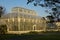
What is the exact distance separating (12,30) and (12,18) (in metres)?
4.60

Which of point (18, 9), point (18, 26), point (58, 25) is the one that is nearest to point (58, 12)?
point (18, 26)

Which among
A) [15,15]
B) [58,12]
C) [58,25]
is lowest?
[58,25]

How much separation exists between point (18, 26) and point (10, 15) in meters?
9.01

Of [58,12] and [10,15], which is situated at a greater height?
[58,12]

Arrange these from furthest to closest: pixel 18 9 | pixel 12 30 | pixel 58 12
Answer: pixel 18 9 < pixel 12 30 < pixel 58 12

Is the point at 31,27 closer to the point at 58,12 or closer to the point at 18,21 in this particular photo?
the point at 18,21

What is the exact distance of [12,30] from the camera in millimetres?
60562

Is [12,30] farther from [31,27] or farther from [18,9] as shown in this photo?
[18,9]

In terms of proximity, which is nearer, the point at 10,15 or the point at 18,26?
the point at 18,26

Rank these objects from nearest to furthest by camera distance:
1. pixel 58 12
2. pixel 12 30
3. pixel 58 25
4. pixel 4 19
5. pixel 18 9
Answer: pixel 58 12, pixel 12 30, pixel 4 19, pixel 18 9, pixel 58 25

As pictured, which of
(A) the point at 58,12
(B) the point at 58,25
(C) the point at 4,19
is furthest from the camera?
(B) the point at 58,25

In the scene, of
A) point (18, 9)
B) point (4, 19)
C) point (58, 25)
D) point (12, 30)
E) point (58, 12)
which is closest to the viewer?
point (58, 12)

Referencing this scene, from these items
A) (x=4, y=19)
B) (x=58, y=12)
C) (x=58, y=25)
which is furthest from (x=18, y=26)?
(x=58, y=12)

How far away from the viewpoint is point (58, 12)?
58.4 ft
